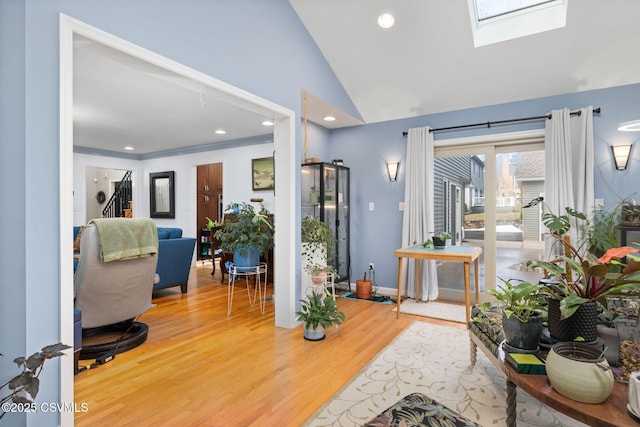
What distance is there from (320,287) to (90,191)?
997 centimetres

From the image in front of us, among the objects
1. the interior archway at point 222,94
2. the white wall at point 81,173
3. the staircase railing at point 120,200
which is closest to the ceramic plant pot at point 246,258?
the interior archway at point 222,94

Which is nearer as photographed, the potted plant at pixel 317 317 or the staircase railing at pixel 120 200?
the potted plant at pixel 317 317

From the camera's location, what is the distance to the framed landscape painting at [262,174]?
19.7ft

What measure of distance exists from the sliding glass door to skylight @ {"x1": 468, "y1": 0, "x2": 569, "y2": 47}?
4.11 ft

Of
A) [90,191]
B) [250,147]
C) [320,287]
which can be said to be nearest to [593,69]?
[320,287]

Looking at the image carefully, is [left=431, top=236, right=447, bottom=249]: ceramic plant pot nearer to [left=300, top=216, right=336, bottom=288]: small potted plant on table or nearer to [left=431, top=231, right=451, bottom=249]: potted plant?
[left=431, top=231, right=451, bottom=249]: potted plant

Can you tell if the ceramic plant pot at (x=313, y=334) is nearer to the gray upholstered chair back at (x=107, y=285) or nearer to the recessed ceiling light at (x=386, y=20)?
the gray upholstered chair back at (x=107, y=285)

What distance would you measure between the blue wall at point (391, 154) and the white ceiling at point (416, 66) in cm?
12

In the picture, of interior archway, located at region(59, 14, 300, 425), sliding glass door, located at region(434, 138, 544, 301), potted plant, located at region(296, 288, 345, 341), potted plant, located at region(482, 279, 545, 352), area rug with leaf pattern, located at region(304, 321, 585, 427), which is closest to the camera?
potted plant, located at region(482, 279, 545, 352)

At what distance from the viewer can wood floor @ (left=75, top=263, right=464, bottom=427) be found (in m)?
2.00

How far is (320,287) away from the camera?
3.52m

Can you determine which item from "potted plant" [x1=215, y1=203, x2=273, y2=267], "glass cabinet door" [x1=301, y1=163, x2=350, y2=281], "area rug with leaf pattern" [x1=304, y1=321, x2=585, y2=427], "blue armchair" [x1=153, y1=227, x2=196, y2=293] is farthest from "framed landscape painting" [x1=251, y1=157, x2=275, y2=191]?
"area rug with leaf pattern" [x1=304, y1=321, x2=585, y2=427]

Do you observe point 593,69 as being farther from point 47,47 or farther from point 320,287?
point 47,47

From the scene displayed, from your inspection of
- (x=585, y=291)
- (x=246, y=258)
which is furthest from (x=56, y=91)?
(x=585, y=291)
